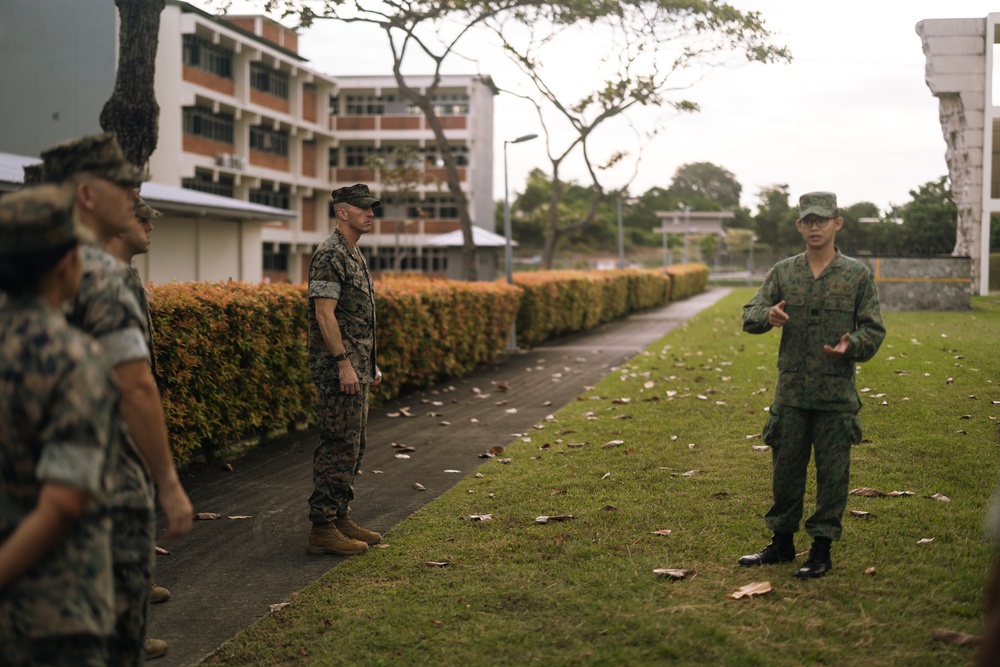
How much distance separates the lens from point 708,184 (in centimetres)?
13925

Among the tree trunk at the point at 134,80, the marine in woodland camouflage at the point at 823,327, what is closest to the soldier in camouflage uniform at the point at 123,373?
the marine in woodland camouflage at the point at 823,327

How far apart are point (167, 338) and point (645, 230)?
344 feet

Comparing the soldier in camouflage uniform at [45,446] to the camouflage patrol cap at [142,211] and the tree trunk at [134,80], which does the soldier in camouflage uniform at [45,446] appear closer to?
the camouflage patrol cap at [142,211]

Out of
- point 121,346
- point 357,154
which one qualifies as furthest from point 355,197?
point 357,154

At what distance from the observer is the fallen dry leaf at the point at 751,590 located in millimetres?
5180

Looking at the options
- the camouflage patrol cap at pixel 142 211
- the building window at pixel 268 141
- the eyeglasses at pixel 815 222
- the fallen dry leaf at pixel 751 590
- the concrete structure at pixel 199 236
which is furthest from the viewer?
the building window at pixel 268 141

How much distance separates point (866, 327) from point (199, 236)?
26.7m

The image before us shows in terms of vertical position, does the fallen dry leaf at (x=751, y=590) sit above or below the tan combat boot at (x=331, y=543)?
above

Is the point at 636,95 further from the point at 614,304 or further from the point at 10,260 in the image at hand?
the point at 10,260

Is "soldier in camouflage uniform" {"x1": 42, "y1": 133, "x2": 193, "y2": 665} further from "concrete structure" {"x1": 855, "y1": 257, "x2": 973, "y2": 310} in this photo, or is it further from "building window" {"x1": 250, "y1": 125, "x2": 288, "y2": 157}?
"building window" {"x1": 250, "y1": 125, "x2": 288, "y2": 157}

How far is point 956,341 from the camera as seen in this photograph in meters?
17.2

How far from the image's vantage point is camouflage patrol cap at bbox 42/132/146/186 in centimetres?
319

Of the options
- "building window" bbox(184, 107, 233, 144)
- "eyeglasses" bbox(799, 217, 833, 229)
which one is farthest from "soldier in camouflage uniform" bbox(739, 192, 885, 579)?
"building window" bbox(184, 107, 233, 144)

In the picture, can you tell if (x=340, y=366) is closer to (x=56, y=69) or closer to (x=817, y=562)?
(x=817, y=562)
